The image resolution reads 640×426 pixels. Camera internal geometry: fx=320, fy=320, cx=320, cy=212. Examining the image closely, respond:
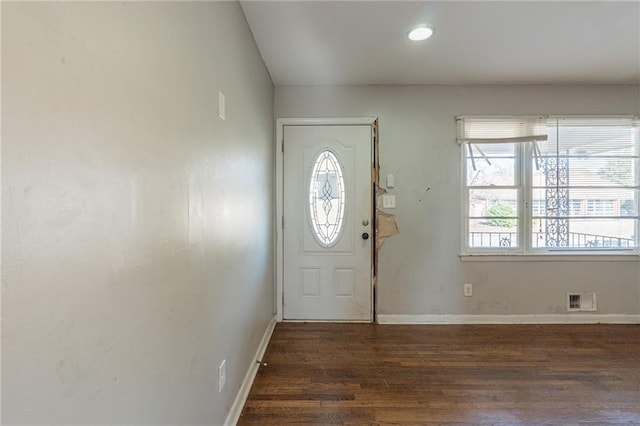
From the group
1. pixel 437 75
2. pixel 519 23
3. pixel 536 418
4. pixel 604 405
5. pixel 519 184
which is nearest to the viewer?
pixel 536 418

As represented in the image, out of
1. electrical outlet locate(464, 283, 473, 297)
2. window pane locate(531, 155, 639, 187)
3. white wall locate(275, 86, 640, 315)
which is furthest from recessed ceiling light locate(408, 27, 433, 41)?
electrical outlet locate(464, 283, 473, 297)

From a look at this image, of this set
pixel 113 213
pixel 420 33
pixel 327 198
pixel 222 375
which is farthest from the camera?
pixel 327 198

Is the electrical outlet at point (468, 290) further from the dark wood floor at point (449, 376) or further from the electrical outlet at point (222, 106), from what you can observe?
the electrical outlet at point (222, 106)

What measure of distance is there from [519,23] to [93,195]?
2623mm

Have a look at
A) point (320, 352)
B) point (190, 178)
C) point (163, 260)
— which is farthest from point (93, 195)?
point (320, 352)

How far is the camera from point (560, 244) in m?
3.26

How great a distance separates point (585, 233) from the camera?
3264 millimetres

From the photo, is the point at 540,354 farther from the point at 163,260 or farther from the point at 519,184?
the point at 163,260

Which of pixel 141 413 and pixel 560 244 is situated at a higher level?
pixel 560 244

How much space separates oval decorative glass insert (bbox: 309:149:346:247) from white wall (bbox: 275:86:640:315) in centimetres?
47

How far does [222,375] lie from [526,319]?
3.07 metres

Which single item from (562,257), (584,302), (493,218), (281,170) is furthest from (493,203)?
(281,170)

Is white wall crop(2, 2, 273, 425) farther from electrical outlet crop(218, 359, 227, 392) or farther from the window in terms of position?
the window

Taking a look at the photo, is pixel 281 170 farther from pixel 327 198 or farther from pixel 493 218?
pixel 493 218
